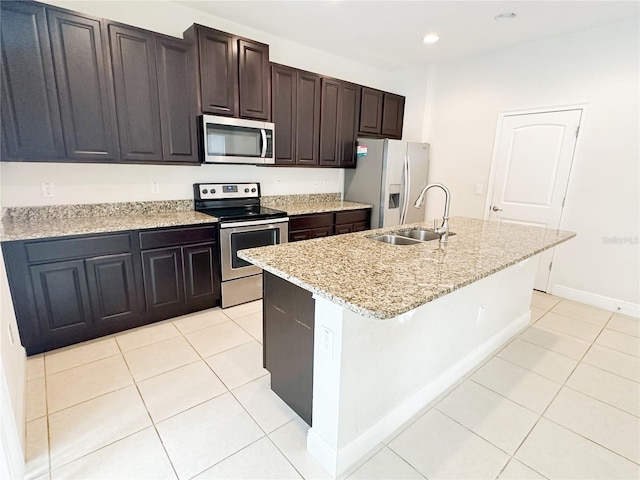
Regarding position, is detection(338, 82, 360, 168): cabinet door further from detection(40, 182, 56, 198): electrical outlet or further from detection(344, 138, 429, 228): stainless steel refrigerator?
detection(40, 182, 56, 198): electrical outlet

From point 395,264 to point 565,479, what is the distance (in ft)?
3.99

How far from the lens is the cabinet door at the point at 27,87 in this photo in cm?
203

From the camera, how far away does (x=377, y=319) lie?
112cm

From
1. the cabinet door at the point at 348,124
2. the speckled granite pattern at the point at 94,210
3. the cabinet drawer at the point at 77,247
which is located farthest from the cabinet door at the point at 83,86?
the cabinet door at the point at 348,124

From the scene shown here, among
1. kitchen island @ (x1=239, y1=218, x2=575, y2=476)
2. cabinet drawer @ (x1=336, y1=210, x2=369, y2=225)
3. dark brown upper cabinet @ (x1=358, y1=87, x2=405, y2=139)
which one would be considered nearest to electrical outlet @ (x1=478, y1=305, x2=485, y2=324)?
kitchen island @ (x1=239, y1=218, x2=575, y2=476)

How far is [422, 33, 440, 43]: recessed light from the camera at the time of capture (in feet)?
11.1

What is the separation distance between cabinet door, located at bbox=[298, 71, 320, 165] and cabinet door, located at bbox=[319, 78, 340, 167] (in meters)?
0.08

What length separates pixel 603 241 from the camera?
10.7ft

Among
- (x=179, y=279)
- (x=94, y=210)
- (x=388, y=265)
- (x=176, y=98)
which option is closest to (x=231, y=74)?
(x=176, y=98)

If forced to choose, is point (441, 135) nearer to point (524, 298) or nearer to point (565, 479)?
point (524, 298)

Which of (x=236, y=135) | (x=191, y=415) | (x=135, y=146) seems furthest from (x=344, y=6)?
A: (x=191, y=415)

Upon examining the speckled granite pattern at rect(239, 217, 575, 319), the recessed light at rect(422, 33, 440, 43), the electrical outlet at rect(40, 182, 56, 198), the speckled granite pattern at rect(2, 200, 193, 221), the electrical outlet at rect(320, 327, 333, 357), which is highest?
the recessed light at rect(422, 33, 440, 43)

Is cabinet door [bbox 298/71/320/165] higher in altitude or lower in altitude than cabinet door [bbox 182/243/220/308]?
higher

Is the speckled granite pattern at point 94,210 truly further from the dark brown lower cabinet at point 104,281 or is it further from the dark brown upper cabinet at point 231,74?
the dark brown upper cabinet at point 231,74
